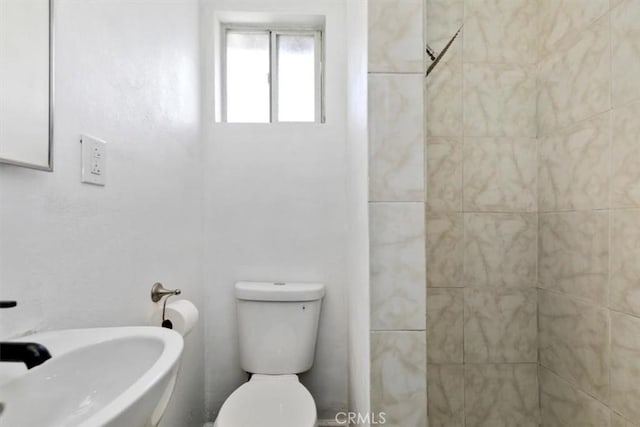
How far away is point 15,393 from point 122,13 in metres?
0.99

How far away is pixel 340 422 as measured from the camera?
168cm

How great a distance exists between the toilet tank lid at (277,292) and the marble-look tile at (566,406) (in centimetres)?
96

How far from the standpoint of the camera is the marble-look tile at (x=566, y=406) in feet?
3.61

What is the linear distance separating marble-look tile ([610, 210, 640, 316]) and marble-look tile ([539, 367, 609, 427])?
35 centimetres

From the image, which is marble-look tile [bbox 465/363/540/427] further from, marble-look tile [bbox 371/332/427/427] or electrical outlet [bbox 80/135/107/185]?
electrical outlet [bbox 80/135/107/185]

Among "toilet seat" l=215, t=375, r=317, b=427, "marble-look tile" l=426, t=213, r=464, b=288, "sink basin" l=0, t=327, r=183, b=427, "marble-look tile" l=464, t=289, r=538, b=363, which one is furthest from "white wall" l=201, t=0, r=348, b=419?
"sink basin" l=0, t=327, r=183, b=427

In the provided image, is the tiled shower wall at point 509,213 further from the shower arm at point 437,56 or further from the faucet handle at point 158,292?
the faucet handle at point 158,292

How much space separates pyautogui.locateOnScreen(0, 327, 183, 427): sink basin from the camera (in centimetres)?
50

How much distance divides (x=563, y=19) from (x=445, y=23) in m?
0.40

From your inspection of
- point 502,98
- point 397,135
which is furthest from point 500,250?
point 397,135

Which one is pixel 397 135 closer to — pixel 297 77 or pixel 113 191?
pixel 113 191

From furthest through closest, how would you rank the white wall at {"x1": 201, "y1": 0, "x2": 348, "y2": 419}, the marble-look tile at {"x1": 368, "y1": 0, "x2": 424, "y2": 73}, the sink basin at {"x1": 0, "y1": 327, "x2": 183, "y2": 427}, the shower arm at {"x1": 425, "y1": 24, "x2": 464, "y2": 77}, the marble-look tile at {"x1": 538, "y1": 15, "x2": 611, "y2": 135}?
1. the white wall at {"x1": 201, "y1": 0, "x2": 348, "y2": 419}
2. the shower arm at {"x1": 425, "y1": 24, "x2": 464, "y2": 77}
3. the marble-look tile at {"x1": 538, "y1": 15, "x2": 611, "y2": 135}
4. the marble-look tile at {"x1": 368, "y1": 0, "x2": 424, "y2": 73}
5. the sink basin at {"x1": 0, "y1": 327, "x2": 183, "y2": 427}

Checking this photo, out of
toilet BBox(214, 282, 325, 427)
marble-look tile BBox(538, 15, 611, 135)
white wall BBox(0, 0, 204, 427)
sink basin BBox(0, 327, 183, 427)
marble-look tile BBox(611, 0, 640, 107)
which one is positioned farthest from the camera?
toilet BBox(214, 282, 325, 427)

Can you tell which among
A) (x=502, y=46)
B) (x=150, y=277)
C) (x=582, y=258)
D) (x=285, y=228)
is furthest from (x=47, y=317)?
(x=502, y=46)
